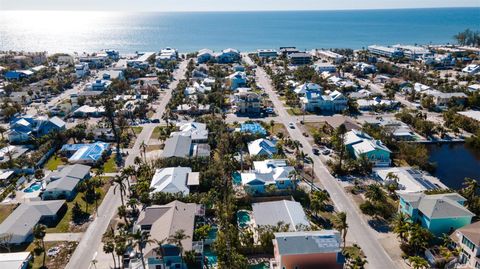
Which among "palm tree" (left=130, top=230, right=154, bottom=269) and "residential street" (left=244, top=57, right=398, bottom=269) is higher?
"palm tree" (left=130, top=230, right=154, bottom=269)

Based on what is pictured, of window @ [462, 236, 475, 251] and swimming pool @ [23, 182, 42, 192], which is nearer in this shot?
window @ [462, 236, 475, 251]

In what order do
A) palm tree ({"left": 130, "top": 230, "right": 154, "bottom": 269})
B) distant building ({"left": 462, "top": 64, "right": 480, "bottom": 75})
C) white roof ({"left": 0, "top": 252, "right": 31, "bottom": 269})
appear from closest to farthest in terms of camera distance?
palm tree ({"left": 130, "top": 230, "right": 154, "bottom": 269}), white roof ({"left": 0, "top": 252, "right": 31, "bottom": 269}), distant building ({"left": 462, "top": 64, "right": 480, "bottom": 75})

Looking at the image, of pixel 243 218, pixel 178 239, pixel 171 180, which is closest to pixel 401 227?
pixel 243 218

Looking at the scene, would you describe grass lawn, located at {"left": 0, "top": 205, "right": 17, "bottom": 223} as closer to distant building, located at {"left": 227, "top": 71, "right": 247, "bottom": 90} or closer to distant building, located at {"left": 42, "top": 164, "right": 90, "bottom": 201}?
distant building, located at {"left": 42, "top": 164, "right": 90, "bottom": 201}

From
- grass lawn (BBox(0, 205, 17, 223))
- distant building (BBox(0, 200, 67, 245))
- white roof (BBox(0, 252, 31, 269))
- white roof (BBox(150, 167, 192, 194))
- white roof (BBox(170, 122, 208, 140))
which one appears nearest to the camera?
white roof (BBox(0, 252, 31, 269))

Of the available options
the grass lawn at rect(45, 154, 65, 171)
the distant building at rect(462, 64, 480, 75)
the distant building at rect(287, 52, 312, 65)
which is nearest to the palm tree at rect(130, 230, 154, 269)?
the grass lawn at rect(45, 154, 65, 171)

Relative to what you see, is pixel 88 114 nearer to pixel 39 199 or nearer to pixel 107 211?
pixel 39 199

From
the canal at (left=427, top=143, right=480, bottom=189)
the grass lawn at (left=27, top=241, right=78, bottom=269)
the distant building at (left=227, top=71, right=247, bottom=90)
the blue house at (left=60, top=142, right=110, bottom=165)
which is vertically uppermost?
the distant building at (left=227, top=71, right=247, bottom=90)

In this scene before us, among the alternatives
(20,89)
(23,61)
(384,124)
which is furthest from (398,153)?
(23,61)

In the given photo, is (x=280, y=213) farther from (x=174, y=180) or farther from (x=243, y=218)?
(x=174, y=180)
